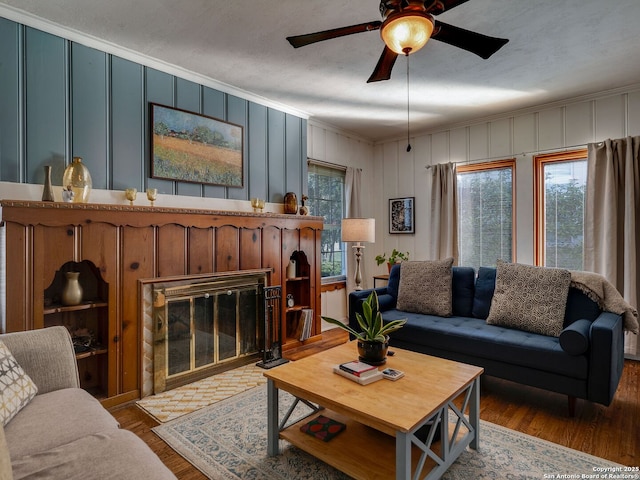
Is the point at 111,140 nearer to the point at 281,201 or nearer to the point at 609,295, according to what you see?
the point at 281,201

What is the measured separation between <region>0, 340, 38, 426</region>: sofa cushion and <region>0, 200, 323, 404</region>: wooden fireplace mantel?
748 mm

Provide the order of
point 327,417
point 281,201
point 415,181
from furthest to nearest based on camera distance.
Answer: point 415,181
point 281,201
point 327,417

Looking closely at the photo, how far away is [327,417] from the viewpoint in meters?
2.11

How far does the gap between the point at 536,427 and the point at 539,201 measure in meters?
2.68

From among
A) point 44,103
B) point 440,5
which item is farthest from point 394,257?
point 44,103

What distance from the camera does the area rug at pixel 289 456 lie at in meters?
1.84

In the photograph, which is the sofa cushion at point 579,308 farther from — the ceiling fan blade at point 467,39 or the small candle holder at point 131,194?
the small candle holder at point 131,194

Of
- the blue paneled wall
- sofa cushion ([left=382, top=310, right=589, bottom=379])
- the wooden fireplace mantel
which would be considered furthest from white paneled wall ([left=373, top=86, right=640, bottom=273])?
the blue paneled wall

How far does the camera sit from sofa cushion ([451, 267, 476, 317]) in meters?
3.42

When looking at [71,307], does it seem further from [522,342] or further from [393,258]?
[393,258]

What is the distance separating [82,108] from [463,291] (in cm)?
352

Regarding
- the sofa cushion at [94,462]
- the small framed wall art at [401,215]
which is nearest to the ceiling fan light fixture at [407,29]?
the sofa cushion at [94,462]

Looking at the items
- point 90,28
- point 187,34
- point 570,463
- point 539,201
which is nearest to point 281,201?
point 187,34

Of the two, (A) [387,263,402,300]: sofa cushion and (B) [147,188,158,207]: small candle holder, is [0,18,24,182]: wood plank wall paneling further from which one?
(A) [387,263,402,300]: sofa cushion
